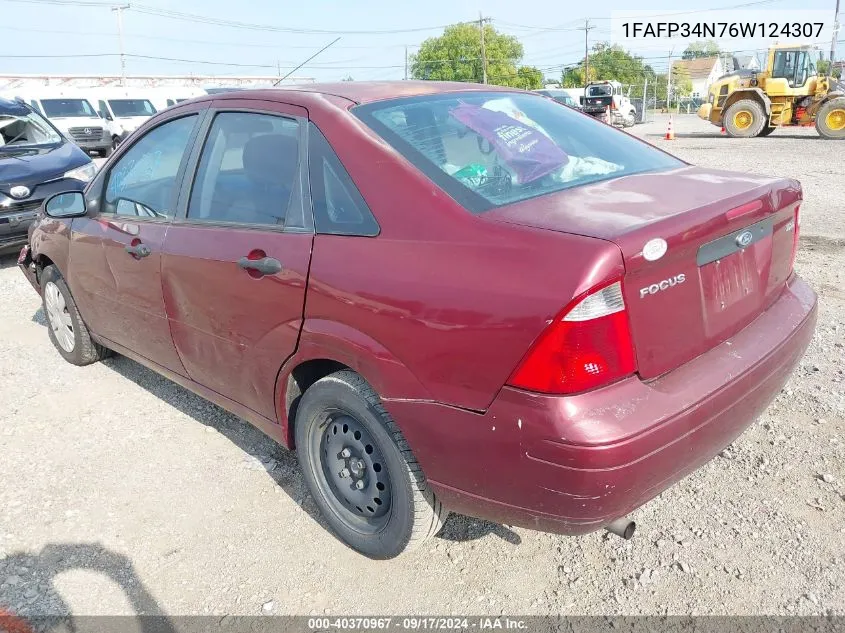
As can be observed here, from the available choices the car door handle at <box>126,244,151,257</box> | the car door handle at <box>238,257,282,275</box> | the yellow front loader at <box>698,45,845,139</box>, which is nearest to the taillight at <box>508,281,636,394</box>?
the car door handle at <box>238,257,282,275</box>

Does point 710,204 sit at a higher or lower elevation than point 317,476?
higher

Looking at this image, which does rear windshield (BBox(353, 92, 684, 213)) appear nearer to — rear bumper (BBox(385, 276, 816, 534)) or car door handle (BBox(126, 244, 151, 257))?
rear bumper (BBox(385, 276, 816, 534))

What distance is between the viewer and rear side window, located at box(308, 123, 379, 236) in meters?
2.30

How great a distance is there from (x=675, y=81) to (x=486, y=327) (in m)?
95.5

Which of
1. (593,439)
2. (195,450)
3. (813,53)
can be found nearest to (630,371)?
(593,439)

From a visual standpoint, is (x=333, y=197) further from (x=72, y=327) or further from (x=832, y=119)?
(x=832, y=119)

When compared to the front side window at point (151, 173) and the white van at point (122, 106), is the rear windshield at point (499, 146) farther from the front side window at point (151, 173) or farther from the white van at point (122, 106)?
the white van at point (122, 106)

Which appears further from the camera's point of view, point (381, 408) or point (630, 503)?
point (381, 408)

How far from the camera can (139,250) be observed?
326 cm

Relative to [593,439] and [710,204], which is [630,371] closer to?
[593,439]

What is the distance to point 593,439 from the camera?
5.93 feet

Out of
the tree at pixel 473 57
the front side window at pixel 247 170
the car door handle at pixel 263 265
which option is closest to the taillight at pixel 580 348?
the car door handle at pixel 263 265

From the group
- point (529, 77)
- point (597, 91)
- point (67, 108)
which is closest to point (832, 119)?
point (597, 91)

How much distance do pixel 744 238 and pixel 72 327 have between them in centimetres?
396
